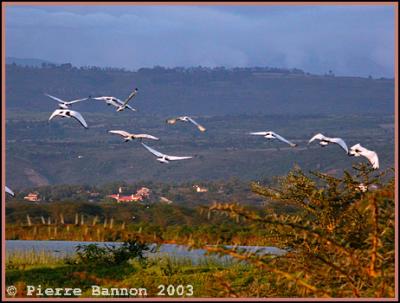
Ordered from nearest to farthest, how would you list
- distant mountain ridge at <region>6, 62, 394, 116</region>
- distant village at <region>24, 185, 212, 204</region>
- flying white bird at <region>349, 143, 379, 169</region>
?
flying white bird at <region>349, 143, 379, 169</region> → distant village at <region>24, 185, 212, 204</region> → distant mountain ridge at <region>6, 62, 394, 116</region>

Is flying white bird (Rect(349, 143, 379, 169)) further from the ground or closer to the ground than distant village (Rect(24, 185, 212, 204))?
further from the ground

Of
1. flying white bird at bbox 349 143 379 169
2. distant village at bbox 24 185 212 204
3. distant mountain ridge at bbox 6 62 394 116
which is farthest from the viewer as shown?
distant mountain ridge at bbox 6 62 394 116

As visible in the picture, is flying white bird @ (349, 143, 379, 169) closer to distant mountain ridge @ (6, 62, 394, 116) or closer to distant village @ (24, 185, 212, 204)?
distant village @ (24, 185, 212, 204)

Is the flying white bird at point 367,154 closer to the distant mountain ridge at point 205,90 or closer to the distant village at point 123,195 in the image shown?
the distant village at point 123,195

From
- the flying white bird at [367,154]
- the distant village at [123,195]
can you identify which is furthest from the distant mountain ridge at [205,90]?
the flying white bird at [367,154]

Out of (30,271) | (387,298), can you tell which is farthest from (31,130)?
(387,298)

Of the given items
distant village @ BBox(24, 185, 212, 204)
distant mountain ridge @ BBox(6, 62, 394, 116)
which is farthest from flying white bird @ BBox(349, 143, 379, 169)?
distant mountain ridge @ BBox(6, 62, 394, 116)

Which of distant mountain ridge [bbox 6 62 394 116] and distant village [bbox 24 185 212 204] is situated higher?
distant mountain ridge [bbox 6 62 394 116]

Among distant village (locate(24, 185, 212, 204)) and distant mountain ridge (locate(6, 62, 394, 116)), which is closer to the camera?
distant village (locate(24, 185, 212, 204))

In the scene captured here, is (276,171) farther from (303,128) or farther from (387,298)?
(387,298)

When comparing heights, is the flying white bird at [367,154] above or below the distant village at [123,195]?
above
